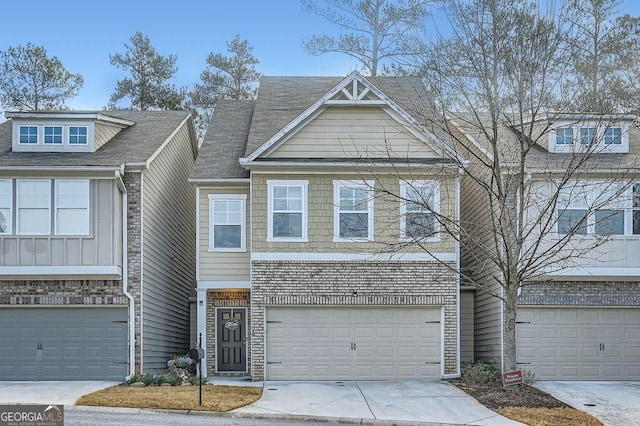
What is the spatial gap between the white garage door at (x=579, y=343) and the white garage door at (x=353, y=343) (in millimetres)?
2332

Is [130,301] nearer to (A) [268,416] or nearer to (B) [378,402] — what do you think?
(A) [268,416]

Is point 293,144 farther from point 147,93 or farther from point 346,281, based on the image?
point 147,93

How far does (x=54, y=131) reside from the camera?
22656 millimetres

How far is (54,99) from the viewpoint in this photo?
37875mm

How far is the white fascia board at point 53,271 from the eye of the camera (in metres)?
20.8

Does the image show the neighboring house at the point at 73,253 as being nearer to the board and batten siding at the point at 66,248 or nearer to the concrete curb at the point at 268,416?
the board and batten siding at the point at 66,248

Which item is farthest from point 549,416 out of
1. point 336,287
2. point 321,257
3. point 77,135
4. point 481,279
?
point 77,135

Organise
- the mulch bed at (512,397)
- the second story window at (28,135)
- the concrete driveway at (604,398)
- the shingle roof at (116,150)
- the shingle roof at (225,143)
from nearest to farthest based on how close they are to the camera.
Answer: the concrete driveway at (604,398)
the mulch bed at (512,397)
the shingle roof at (116,150)
the second story window at (28,135)
the shingle roof at (225,143)

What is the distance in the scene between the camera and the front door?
76.8ft

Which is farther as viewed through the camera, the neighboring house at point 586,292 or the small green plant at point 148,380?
the neighboring house at point 586,292

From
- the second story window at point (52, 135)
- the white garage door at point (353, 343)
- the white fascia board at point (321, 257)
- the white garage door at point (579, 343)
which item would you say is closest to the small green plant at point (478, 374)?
the white garage door at point (353, 343)

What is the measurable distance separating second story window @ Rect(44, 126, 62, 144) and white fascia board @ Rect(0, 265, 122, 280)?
3.60 meters

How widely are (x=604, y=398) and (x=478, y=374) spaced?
3.15 meters

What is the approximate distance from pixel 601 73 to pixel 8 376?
56.2 feet
